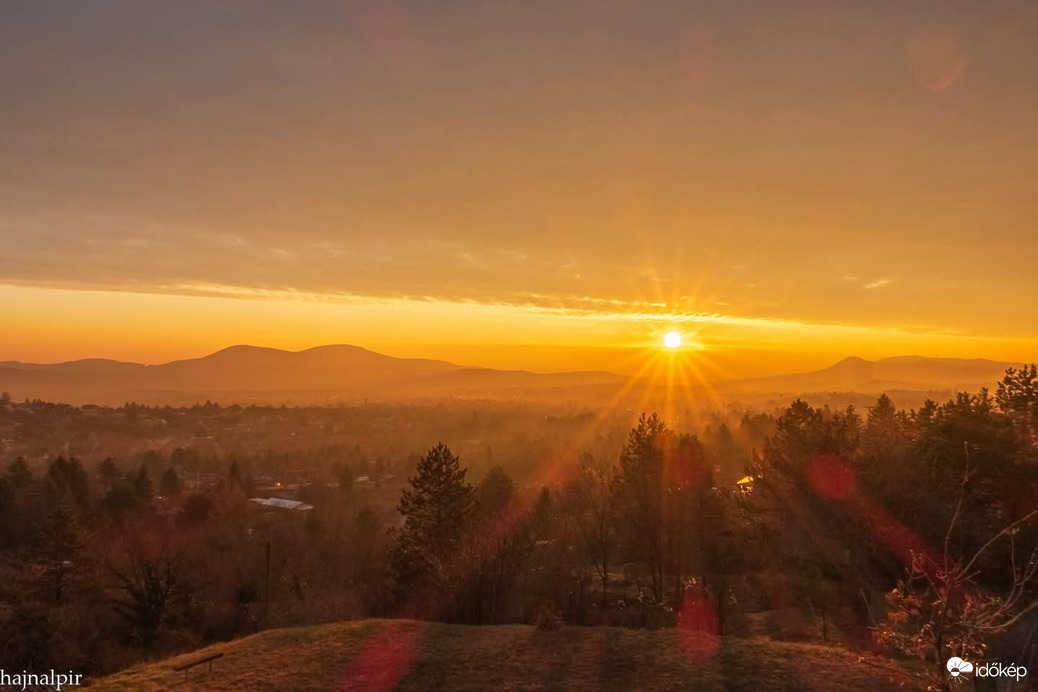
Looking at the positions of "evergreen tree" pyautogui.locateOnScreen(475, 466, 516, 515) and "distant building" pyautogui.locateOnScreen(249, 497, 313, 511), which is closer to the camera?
"evergreen tree" pyautogui.locateOnScreen(475, 466, 516, 515)

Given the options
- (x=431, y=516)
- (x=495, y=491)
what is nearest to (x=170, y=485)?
(x=495, y=491)

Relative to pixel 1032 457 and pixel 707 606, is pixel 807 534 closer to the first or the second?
pixel 707 606

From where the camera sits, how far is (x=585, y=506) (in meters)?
46.7

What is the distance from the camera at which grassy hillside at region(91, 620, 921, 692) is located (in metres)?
12.4

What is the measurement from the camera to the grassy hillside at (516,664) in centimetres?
1244

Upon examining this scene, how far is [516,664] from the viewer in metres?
13.6

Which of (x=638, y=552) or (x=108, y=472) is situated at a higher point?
(x=638, y=552)

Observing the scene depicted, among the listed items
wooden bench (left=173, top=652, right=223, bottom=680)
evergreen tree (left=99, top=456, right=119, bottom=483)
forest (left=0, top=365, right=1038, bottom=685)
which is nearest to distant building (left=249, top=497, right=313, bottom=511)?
forest (left=0, top=365, right=1038, bottom=685)

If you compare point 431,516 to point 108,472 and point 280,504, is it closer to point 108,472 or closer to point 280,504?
point 280,504

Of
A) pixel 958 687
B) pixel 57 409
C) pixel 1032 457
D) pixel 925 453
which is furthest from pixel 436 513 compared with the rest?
pixel 57 409

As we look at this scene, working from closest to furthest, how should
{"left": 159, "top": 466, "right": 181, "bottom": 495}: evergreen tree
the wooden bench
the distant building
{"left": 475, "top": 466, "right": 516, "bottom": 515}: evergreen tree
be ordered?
the wooden bench
{"left": 475, "top": 466, "right": 516, "bottom": 515}: evergreen tree
{"left": 159, "top": 466, "right": 181, "bottom": 495}: evergreen tree
the distant building

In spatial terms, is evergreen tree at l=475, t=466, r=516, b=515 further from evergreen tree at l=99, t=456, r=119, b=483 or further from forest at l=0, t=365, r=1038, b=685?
evergreen tree at l=99, t=456, r=119, b=483

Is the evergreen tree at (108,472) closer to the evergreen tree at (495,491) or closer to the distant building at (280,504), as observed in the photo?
the distant building at (280,504)

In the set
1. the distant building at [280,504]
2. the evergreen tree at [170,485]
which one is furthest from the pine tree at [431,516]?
the evergreen tree at [170,485]
